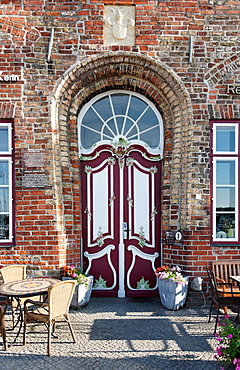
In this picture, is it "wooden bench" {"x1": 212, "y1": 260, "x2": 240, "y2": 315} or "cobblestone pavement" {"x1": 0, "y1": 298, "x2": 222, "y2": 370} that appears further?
"wooden bench" {"x1": 212, "y1": 260, "x2": 240, "y2": 315}

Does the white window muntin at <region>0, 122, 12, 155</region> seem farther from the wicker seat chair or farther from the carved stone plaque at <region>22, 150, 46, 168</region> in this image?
the wicker seat chair

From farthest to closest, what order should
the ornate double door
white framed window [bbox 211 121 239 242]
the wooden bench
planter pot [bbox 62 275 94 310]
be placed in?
the ornate double door < white framed window [bbox 211 121 239 242] < the wooden bench < planter pot [bbox 62 275 94 310]

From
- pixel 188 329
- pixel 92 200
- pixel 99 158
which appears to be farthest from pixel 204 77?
pixel 188 329

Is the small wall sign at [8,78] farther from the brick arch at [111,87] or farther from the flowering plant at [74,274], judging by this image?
the flowering plant at [74,274]

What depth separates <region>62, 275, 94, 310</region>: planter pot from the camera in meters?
6.11

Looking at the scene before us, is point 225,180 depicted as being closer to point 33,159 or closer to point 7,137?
point 33,159

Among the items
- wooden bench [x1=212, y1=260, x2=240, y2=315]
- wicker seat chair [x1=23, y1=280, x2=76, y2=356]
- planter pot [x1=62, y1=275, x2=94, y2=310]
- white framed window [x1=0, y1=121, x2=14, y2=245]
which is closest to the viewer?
wicker seat chair [x1=23, y1=280, x2=76, y2=356]

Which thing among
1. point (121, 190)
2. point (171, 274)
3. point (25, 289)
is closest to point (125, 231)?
point (121, 190)

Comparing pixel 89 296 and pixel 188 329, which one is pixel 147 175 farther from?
pixel 188 329

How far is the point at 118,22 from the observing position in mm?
6609

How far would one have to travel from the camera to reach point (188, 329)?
17.5 ft

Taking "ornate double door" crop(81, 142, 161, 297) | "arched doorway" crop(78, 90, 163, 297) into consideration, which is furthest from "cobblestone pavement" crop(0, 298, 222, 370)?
"arched doorway" crop(78, 90, 163, 297)


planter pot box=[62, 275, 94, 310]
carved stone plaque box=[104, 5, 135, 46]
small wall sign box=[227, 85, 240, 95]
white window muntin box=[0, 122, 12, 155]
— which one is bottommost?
planter pot box=[62, 275, 94, 310]

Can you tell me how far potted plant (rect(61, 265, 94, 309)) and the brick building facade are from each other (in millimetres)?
329
